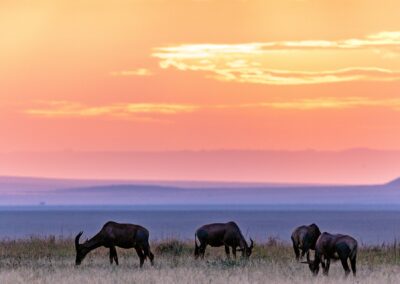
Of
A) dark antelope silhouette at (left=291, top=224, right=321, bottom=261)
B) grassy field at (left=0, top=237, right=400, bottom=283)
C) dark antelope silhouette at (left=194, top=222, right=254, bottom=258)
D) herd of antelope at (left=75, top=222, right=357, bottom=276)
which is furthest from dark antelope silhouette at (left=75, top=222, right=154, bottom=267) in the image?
dark antelope silhouette at (left=291, top=224, right=321, bottom=261)

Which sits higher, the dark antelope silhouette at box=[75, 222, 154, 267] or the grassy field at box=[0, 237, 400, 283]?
the dark antelope silhouette at box=[75, 222, 154, 267]

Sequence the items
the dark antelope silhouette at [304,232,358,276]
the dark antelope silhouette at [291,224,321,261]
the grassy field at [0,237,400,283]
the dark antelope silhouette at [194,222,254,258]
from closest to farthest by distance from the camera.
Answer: the grassy field at [0,237,400,283], the dark antelope silhouette at [304,232,358,276], the dark antelope silhouette at [291,224,321,261], the dark antelope silhouette at [194,222,254,258]

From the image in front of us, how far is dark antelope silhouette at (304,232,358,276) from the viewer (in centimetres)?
3444

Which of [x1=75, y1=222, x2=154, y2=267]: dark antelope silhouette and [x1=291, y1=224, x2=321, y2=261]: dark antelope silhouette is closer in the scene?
[x1=75, y1=222, x2=154, y2=267]: dark antelope silhouette

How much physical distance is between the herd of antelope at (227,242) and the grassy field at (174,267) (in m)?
0.42

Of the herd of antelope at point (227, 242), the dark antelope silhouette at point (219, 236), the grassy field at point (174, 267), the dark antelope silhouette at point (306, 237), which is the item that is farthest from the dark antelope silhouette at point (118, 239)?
the dark antelope silhouette at point (306, 237)

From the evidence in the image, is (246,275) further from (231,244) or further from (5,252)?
(5,252)

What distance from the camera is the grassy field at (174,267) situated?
3272cm

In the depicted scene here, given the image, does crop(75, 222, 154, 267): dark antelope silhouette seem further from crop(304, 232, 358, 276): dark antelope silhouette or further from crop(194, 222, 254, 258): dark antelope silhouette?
crop(304, 232, 358, 276): dark antelope silhouette

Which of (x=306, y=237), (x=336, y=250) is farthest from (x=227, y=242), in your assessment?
(x=336, y=250)

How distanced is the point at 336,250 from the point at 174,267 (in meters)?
5.72

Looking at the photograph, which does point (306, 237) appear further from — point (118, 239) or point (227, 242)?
point (118, 239)

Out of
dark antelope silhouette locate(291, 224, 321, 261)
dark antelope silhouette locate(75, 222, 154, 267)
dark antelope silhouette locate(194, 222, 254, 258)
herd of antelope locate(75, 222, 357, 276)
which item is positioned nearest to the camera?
herd of antelope locate(75, 222, 357, 276)

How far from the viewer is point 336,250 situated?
34.7 metres
